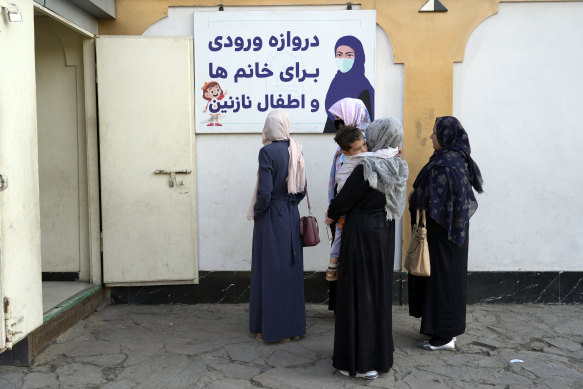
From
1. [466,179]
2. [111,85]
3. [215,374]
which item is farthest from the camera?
[111,85]

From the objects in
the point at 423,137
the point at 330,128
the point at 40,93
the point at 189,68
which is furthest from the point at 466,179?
the point at 40,93

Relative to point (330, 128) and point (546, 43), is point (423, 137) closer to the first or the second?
point (330, 128)

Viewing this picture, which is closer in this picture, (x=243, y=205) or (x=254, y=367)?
(x=254, y=367)

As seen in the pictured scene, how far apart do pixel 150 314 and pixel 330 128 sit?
2.39 m

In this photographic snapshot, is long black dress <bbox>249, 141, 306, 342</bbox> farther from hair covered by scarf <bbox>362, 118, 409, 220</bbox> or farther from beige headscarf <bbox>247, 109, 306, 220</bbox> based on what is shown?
hair covered by scarf <bbox>362, 118, 409, 220</bbox>

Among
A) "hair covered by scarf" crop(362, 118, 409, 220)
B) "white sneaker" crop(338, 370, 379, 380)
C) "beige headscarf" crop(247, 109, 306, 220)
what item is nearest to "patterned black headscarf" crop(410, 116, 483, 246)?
"hair covered by scarf" crop(362, 118, 409, 220)

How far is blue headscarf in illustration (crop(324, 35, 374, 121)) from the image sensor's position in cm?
477

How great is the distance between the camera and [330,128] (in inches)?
190

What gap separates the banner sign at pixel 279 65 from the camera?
4762 mm

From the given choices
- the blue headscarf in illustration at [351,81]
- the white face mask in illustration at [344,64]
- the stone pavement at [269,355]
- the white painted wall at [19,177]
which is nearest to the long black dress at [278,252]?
the stone pavement at [269,355]

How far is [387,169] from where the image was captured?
3.12 m

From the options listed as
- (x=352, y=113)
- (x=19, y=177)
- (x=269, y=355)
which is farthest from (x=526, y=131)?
(x=19, y=177)

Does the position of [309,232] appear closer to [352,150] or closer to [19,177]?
[352,150]

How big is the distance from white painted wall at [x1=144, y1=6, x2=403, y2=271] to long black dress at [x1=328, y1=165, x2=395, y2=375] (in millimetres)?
1670
